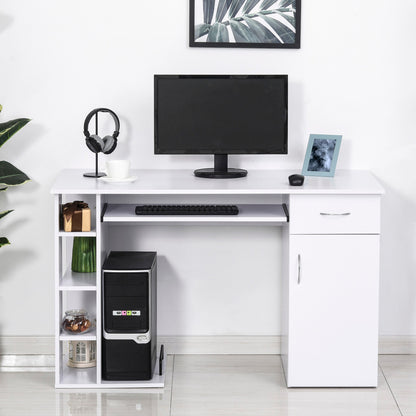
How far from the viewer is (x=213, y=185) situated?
11.1 ft

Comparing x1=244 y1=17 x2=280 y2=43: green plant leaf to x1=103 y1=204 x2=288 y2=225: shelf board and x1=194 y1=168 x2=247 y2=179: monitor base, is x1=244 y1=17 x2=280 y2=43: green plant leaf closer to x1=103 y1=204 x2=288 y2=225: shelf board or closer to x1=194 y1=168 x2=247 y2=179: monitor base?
x1=194 y1=168 x2=247 y2=179: monitor base

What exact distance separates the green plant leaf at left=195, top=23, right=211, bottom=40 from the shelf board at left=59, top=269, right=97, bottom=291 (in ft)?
3.81

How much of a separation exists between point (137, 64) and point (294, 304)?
129 centimetres

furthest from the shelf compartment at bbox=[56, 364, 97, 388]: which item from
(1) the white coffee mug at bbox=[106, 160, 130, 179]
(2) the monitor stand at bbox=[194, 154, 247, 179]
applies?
(2) the monitor stand at bbox=[194, 154, 247, 179]

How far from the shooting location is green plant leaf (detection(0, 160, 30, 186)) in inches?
139

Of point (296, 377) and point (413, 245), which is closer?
point (296, 377)

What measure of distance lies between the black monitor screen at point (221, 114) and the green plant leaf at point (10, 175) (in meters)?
0.60

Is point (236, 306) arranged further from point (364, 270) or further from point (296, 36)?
point (296, 36)

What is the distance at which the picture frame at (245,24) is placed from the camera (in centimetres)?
369

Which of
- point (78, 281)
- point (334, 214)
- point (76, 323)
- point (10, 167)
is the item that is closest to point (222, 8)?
point (334, 214)

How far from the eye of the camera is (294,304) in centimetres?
345

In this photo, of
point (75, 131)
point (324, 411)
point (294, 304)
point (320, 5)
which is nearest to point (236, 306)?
point (294, 304)

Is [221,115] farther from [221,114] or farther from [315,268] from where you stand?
[315,268]

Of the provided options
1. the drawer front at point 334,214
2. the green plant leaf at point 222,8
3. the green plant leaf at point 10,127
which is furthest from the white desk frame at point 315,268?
the green plant leaf at point 222,8
